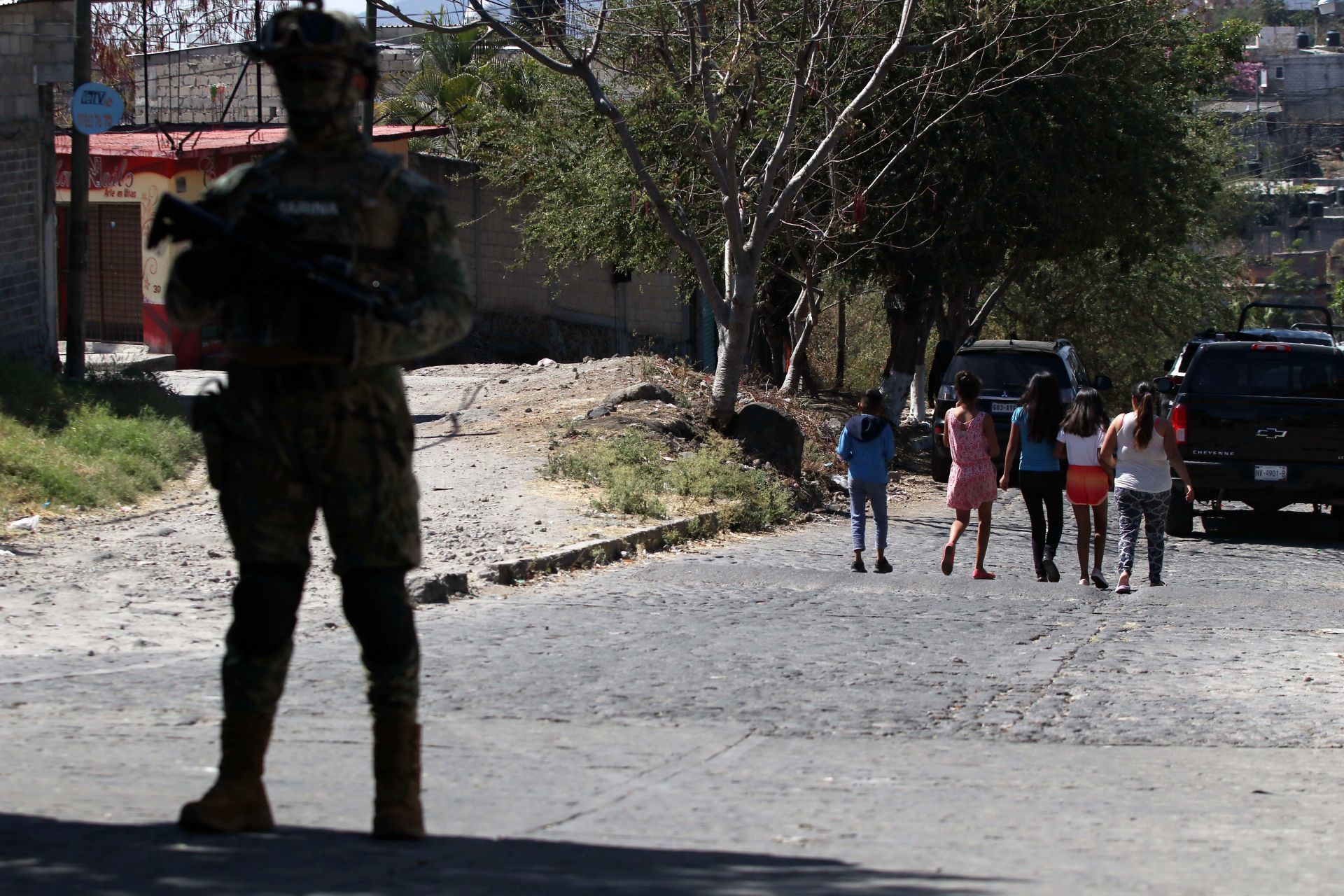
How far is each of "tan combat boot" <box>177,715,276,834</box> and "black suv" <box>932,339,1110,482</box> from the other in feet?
49.1

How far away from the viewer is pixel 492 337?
29266 mm

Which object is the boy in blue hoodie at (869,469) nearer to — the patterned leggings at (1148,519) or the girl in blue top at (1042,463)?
the girl in blue top at (1042,463)

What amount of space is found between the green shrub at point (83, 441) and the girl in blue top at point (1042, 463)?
689 centimetres

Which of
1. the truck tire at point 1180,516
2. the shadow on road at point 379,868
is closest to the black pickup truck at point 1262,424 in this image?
the truck tire at point 1180,516

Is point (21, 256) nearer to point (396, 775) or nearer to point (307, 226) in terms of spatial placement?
point (307, 226)

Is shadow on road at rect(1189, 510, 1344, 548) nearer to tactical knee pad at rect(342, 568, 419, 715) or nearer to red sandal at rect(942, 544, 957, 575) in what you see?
red sandal at rect(942, 544, 957, 575)

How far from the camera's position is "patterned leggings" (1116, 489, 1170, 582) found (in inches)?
448

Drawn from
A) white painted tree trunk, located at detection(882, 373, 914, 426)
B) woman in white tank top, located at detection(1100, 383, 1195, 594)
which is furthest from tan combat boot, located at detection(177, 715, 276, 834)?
white painted tree trunk, located at detection(882, 373, 914, 426)

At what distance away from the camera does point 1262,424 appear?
1466cm

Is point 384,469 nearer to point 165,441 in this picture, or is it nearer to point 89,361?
point 165,441

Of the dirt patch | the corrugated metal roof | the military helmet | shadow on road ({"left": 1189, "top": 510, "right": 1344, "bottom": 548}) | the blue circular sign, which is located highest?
the corrugated metal roof

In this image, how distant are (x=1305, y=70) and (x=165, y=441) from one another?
359 ft

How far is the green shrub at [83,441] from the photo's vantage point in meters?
11.5

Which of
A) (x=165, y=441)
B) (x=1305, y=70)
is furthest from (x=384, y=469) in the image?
(x=1305, y=70)
